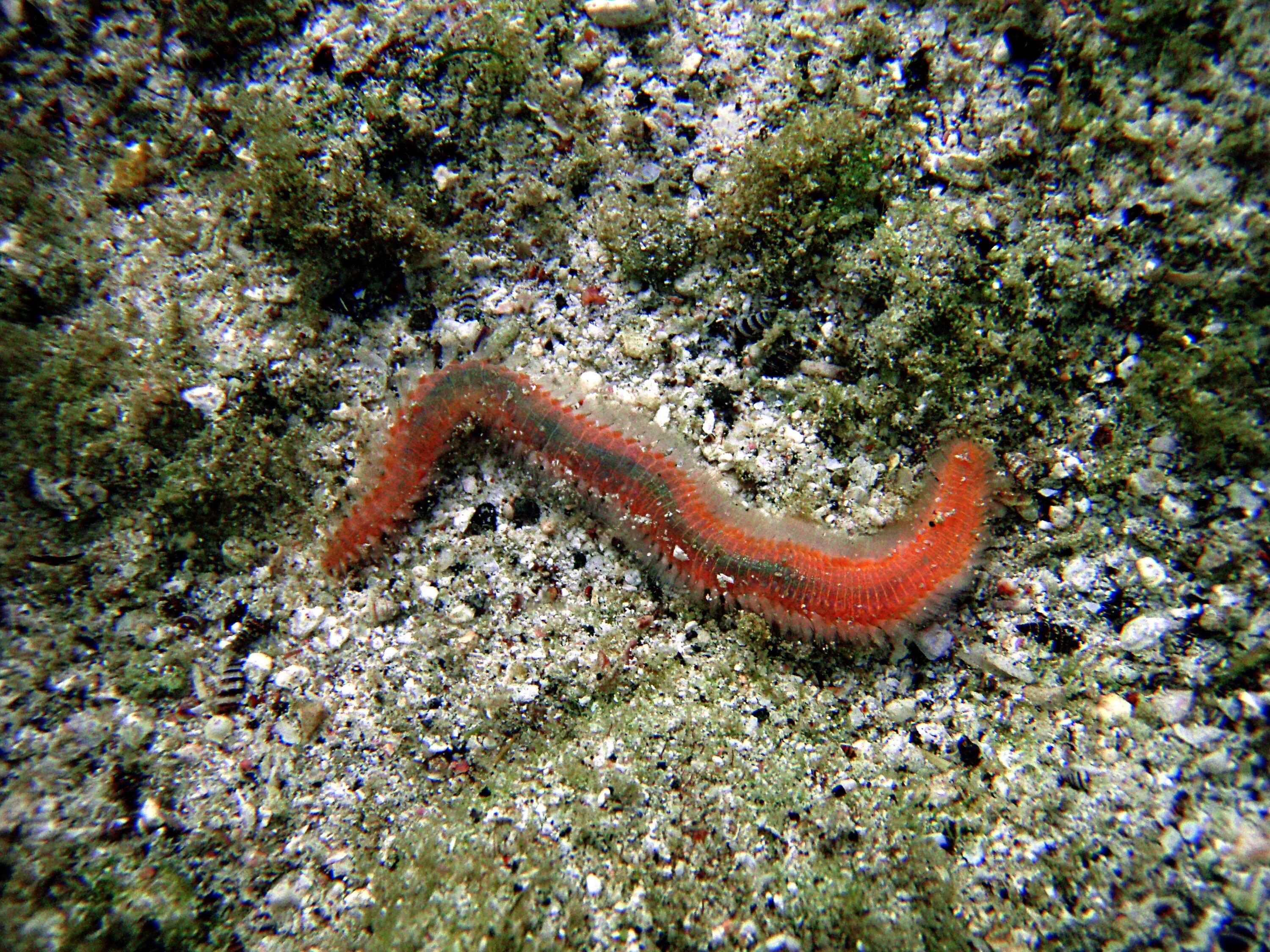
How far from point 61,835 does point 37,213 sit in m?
3.43

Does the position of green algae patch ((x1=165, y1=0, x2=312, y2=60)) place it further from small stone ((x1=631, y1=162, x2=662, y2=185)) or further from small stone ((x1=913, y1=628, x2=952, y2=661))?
small stone ((x1=913, y1=628, x2=952, y2=661))

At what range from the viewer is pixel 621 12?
3789 mm

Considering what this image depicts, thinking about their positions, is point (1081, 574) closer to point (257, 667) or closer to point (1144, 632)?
point (1144, 632)

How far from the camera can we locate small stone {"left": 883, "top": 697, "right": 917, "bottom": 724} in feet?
11.7

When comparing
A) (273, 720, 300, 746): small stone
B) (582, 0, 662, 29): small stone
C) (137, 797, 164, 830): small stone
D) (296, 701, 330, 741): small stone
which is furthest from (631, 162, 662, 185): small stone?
(137, 797, 164, 830): small stone

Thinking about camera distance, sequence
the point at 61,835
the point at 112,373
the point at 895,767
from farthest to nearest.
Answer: the point at 112,373
the point at 895,767
the point at 61,835

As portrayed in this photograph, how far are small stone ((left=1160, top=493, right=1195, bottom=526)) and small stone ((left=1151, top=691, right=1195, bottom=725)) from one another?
2.81 ft

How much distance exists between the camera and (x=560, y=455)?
3.92m

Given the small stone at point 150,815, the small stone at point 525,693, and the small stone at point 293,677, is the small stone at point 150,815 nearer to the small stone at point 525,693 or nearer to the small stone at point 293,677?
the small stone at point 293,677

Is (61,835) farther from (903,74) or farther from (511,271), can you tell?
(903,74)

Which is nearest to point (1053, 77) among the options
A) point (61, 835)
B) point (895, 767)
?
point (895, 767)

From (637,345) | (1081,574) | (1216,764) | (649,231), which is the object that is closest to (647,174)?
(649,231)

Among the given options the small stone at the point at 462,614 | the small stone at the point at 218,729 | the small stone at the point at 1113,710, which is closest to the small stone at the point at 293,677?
the small stone at the point at 218,729

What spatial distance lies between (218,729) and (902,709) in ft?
13.2
